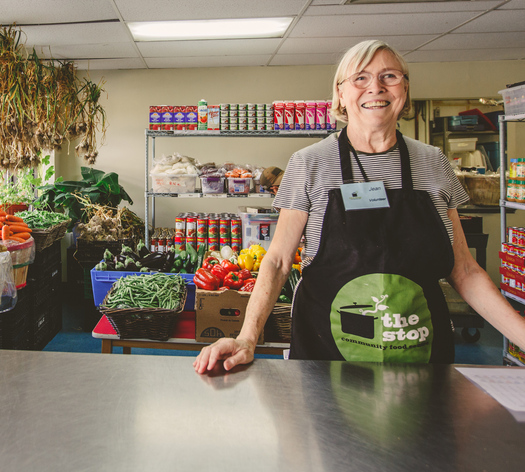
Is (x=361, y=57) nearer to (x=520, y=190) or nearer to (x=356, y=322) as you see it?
(x=356, y=322)

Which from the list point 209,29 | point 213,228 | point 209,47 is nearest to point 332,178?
point 213,228

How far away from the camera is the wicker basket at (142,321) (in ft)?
7.41

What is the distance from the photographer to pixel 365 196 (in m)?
1.39

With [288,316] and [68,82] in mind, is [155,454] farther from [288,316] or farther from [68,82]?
[68,82]

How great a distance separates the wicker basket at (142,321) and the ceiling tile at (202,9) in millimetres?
2714

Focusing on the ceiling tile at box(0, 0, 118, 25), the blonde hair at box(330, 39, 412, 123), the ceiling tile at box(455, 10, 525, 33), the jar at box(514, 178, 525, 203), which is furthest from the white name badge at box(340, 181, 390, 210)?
the ceiling tile at box(455, 10, 525, 33)

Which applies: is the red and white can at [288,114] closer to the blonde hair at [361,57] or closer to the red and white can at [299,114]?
the red and white can at [299,114]

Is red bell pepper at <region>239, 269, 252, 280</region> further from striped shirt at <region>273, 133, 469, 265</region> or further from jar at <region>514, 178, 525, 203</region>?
jar at <region>514, 178, 525, 203</region>

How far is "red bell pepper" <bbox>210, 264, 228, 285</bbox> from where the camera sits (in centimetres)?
266

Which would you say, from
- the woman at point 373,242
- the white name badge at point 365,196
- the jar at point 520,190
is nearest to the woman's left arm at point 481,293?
the woman at point 373,242

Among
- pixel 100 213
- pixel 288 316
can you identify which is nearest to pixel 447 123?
pixel 100 213

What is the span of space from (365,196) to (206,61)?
5.10 metres

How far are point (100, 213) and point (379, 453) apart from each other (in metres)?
4.69

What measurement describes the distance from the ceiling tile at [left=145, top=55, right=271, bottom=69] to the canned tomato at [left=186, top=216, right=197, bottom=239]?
2334mm
